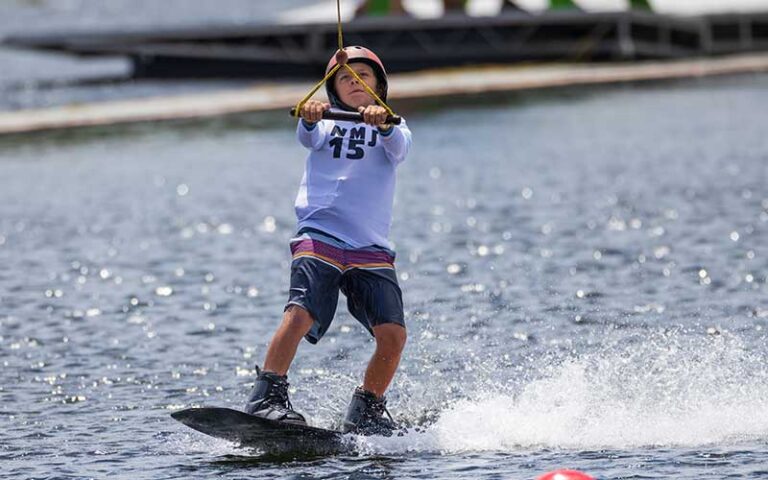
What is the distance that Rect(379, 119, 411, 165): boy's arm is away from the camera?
32.0 ft

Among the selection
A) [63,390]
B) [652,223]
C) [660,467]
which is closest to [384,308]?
[660,467]

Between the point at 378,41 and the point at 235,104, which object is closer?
the point at 235,104

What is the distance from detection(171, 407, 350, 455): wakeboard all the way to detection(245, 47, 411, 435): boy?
0.47ft

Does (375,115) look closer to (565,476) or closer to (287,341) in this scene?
(287,341)

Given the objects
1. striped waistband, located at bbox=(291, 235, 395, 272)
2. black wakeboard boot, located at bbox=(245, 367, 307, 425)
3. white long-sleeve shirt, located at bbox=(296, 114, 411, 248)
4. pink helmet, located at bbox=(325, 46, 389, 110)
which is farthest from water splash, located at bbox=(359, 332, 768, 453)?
pink helmet, located at bbox=(325, 46, 389, 110)

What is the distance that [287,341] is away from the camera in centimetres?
975

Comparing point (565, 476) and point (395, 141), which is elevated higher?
point (395, 141)

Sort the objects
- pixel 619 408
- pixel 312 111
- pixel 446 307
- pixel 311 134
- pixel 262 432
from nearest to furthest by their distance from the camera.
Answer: pixel 312 111 → pixel 262 432 → pixel 311 134 → pixel 619 408 → pixel 446 307

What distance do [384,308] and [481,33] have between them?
122 ft

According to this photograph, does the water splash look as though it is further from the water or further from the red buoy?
the red buoy

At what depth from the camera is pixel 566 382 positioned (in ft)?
37.0

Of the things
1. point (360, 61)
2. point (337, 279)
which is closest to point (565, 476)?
point (337, 279)

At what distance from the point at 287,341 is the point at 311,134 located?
3.72 feet

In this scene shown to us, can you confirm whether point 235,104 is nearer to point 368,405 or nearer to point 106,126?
point 106,126
